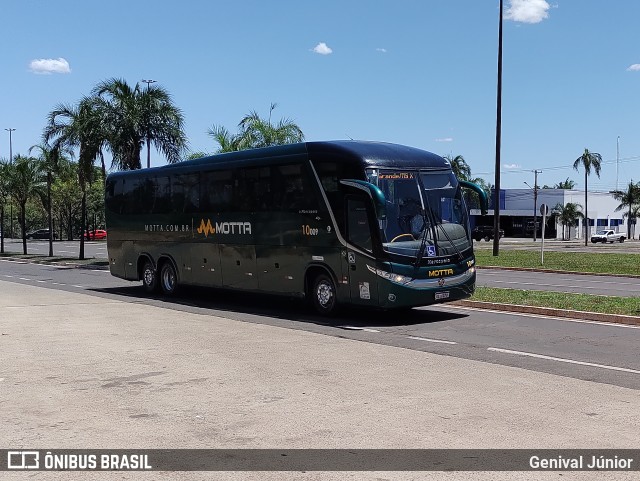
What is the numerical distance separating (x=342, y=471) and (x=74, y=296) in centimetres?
1632

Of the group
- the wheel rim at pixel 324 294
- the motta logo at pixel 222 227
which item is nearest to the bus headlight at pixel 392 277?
the wheel rim at pixel 324 294

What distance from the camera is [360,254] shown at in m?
14.1

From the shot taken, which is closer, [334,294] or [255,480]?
[255,480]

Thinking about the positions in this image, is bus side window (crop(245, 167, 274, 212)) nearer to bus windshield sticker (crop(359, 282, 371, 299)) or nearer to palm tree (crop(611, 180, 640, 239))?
bus windshield sticker (crop(359, 282, 371, 299))

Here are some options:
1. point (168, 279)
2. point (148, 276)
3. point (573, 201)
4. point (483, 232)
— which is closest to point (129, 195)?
point (148, 276)

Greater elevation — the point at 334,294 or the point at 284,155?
the point at 284,155

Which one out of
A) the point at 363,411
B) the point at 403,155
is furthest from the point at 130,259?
the point at 363,411

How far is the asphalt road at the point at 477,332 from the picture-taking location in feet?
32.6

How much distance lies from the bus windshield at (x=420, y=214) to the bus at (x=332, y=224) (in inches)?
0.8

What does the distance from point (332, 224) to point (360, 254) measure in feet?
3.05

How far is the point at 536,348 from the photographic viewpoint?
36.6 feet

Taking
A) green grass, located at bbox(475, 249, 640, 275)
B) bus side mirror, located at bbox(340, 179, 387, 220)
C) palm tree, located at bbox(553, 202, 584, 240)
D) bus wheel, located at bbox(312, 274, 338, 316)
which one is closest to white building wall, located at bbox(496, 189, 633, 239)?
palm tree, located at bbox(553, 202, 584, 240)

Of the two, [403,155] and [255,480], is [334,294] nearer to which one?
[403,155]

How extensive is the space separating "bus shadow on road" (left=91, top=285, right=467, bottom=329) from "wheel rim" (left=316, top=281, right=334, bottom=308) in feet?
1.04
